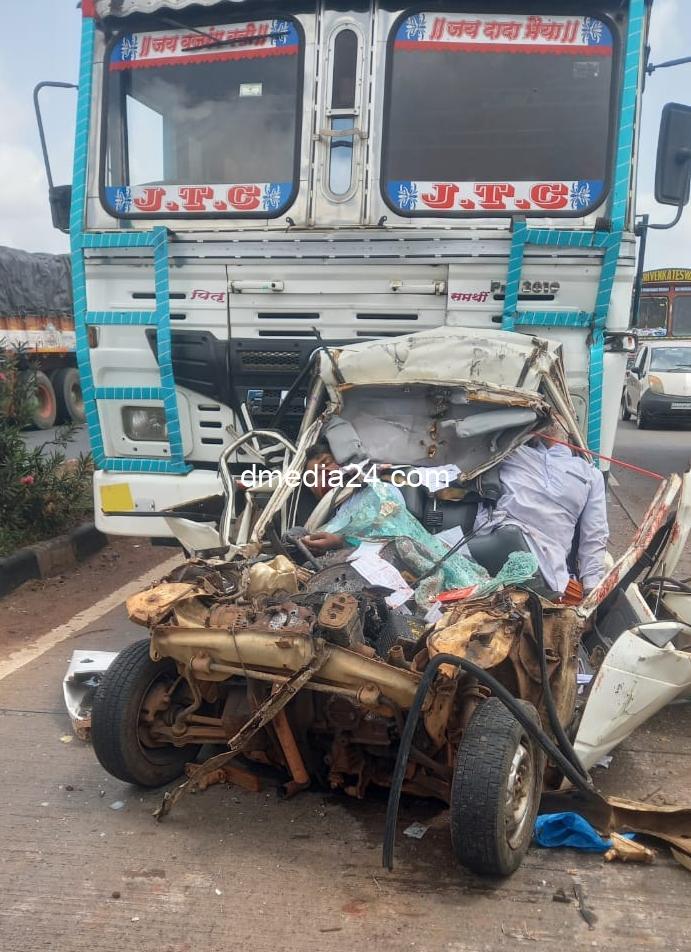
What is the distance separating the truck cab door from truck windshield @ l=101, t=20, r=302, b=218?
146mm

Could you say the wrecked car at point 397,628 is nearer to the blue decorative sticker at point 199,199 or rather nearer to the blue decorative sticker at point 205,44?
the blue decorative sticker at point 199,199

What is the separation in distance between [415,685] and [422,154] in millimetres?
3102

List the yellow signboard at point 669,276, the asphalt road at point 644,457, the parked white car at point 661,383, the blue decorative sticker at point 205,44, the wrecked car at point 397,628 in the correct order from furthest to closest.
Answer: the yellow signboard at point 669,276 < the parked white car at point 661,383 < the asphalt road at point 644,457 < the blue decorative sticker at point 205,44 < the wrecked car at point 397,628

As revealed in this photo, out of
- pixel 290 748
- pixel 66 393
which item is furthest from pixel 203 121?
pixel 66 393

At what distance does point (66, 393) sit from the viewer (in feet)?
52.5

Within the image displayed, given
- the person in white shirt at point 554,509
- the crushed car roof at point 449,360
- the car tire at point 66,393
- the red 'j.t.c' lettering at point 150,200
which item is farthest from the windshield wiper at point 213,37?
the car tire at point 66,393

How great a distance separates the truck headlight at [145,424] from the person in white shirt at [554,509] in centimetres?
211

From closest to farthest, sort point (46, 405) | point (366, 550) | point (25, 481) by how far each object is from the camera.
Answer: point (366, 550) → point (25, 481) → point (46, 405)

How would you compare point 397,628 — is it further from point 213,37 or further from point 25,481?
point 25,481

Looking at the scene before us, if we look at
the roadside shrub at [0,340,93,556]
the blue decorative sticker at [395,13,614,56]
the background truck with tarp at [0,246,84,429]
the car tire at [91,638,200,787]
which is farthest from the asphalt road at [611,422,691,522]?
the background truck with tarp at [0,246,84,429]

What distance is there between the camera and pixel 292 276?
4605 millimetres

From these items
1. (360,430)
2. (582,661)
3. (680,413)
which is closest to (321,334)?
(360,430)

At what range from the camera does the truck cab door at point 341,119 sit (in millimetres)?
4527

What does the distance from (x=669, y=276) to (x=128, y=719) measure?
19353 mm
